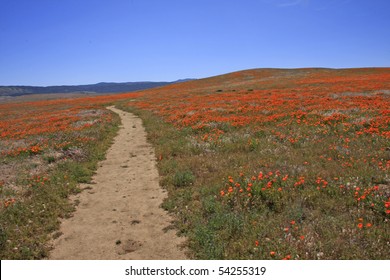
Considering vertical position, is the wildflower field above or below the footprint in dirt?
above

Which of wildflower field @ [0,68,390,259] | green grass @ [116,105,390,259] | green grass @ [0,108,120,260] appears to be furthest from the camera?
Result: green grass @ [0,108,120,260]

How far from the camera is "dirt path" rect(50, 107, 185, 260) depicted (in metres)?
7.10

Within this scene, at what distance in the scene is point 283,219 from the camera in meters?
7.62

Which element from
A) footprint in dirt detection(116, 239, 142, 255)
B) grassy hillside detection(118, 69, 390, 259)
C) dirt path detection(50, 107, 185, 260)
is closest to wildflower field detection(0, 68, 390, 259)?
grassy hillside detection(118, 69, 390, 259)

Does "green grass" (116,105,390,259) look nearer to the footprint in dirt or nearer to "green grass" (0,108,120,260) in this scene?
the footprint in dirt

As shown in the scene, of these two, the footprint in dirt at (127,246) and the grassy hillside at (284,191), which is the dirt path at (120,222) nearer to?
the footprint in dirt at (127,246)

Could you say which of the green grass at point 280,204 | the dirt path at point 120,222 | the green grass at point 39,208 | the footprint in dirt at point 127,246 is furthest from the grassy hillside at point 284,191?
the green grass at point 39,208

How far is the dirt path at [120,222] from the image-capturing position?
23.3 ft

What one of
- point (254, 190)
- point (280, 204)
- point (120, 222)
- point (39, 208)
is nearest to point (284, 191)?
point (280, 204)

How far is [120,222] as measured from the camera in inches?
340

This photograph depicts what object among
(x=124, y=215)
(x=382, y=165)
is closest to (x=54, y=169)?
(x=124, y=215)
